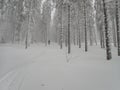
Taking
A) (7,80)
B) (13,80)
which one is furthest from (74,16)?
(7,80)

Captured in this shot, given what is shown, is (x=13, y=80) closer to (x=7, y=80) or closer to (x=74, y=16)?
(x=7, y=80)

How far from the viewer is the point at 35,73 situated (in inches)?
305

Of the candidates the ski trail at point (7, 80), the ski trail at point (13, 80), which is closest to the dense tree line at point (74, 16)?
the ski trail at point (13, 80)

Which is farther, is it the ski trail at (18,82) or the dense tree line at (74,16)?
the dense tree line at (74,16)

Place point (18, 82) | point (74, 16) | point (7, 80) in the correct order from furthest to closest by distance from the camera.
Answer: point (74, 16)
point (7, 80)
point (18, 82)

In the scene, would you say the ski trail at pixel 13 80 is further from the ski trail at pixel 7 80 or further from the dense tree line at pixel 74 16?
the dense tree line at pixel 74 16

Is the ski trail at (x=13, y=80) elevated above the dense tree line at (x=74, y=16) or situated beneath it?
situated beneath

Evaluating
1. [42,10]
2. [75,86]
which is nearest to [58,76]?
[75,86]

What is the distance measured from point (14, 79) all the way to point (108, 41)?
8854 mm

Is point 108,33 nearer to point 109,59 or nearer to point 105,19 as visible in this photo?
point 105,19

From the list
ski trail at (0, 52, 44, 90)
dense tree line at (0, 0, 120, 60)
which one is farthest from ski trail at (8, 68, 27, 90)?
dense tree line at (0, 0, 120, 60)

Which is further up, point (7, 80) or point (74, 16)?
point (74, 16)

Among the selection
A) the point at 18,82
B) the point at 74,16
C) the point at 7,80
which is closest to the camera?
the point at 18,82

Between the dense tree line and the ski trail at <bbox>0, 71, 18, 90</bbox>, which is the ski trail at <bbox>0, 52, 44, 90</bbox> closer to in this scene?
the ski trail at <bbox>0, 71, 18, 90</bbox>
